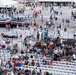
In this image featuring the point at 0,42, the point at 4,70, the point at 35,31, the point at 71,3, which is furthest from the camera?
the point at 71,3

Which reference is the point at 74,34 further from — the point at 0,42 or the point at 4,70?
the point at 4,70

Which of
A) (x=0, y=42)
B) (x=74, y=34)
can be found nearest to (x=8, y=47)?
Answer: (x=0, y=42)

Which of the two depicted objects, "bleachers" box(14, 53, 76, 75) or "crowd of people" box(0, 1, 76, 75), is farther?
"bleachers" box(14, 53, 76, 75)

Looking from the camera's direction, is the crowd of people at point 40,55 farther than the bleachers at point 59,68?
No

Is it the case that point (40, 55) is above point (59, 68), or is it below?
above

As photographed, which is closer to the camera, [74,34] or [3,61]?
[3,61]

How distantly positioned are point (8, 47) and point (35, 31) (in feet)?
22.9

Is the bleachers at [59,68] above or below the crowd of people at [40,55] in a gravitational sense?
below

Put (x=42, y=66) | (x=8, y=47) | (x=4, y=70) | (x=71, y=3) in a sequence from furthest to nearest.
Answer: (x=71, y=3) < (x=8, y=47) < (x=42, y=66) < (x=4, y=70)

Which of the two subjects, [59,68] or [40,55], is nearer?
[59,68]

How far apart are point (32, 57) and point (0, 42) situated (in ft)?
16.2

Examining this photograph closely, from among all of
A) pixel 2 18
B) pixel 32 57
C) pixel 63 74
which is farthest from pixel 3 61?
pixel 2 18

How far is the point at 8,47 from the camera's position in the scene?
1054 inches

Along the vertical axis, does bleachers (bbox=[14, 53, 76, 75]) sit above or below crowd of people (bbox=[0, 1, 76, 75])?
below
